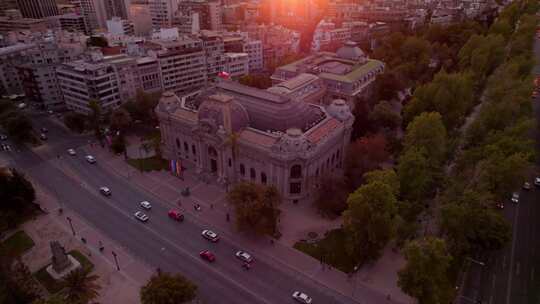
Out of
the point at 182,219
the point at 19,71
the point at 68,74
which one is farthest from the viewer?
the point at 19,71

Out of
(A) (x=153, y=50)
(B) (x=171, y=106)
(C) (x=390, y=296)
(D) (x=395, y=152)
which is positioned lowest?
(C) (x=390, y=296)

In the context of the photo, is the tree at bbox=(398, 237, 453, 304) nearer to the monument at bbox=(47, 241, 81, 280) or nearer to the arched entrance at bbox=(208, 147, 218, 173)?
the arched entrance at bbox=(208, 147, 218, 173)

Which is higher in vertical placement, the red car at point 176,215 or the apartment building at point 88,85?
the apartment building at point 88,85

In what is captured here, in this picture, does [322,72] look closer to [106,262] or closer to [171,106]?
[171,106]

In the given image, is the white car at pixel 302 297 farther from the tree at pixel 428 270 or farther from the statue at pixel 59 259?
the statue at pixel 59 259

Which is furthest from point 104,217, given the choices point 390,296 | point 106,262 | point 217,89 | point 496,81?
point 496,81

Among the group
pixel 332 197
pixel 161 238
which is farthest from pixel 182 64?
pixel 332 197

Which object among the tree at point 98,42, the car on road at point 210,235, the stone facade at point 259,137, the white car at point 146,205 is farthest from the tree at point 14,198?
the tree at point 98,42
